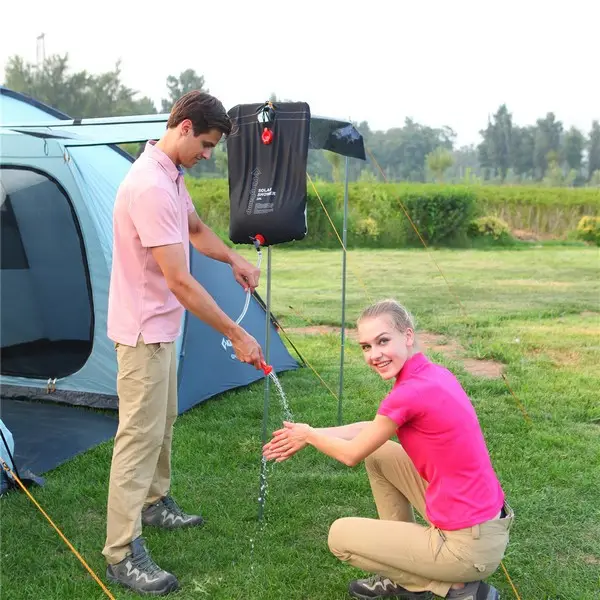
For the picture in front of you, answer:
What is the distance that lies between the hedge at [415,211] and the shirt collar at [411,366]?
11.7m

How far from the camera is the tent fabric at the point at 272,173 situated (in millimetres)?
2875

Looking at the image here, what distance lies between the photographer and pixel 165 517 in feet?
9.59

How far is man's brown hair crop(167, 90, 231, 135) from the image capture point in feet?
7.68

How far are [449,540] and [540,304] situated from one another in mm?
6898

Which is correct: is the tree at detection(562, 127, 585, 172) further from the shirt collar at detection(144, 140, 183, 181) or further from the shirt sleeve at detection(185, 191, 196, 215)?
the shirt collar at detection(144, 140, 183, 181)

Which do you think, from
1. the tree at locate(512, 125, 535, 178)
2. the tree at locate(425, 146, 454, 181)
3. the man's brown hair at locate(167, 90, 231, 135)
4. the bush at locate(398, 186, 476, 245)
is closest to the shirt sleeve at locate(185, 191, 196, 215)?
the man's brown hair at locate(167, 90, 231, 135)

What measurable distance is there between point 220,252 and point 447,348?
3832 mm

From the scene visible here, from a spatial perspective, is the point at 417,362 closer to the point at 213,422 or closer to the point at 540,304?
the point at 213,422

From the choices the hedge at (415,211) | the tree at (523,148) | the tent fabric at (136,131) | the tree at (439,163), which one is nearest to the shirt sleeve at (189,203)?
the tent fabric at (136,131)

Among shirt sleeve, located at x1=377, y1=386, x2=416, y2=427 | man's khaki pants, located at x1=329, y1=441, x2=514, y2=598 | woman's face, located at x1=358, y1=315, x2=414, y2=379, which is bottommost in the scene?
man's khaki pants, located at x1=329, y1=441, x2=514, y2=598

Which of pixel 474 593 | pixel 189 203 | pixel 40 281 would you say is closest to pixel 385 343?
pixel 474 593

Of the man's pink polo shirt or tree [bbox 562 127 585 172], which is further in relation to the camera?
tree [bbox 562 127 585 172]

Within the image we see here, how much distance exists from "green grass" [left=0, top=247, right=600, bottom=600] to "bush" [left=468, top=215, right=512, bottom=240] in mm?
9356

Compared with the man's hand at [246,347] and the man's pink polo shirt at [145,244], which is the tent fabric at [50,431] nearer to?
the man's pink polo shirt at [145,244]
